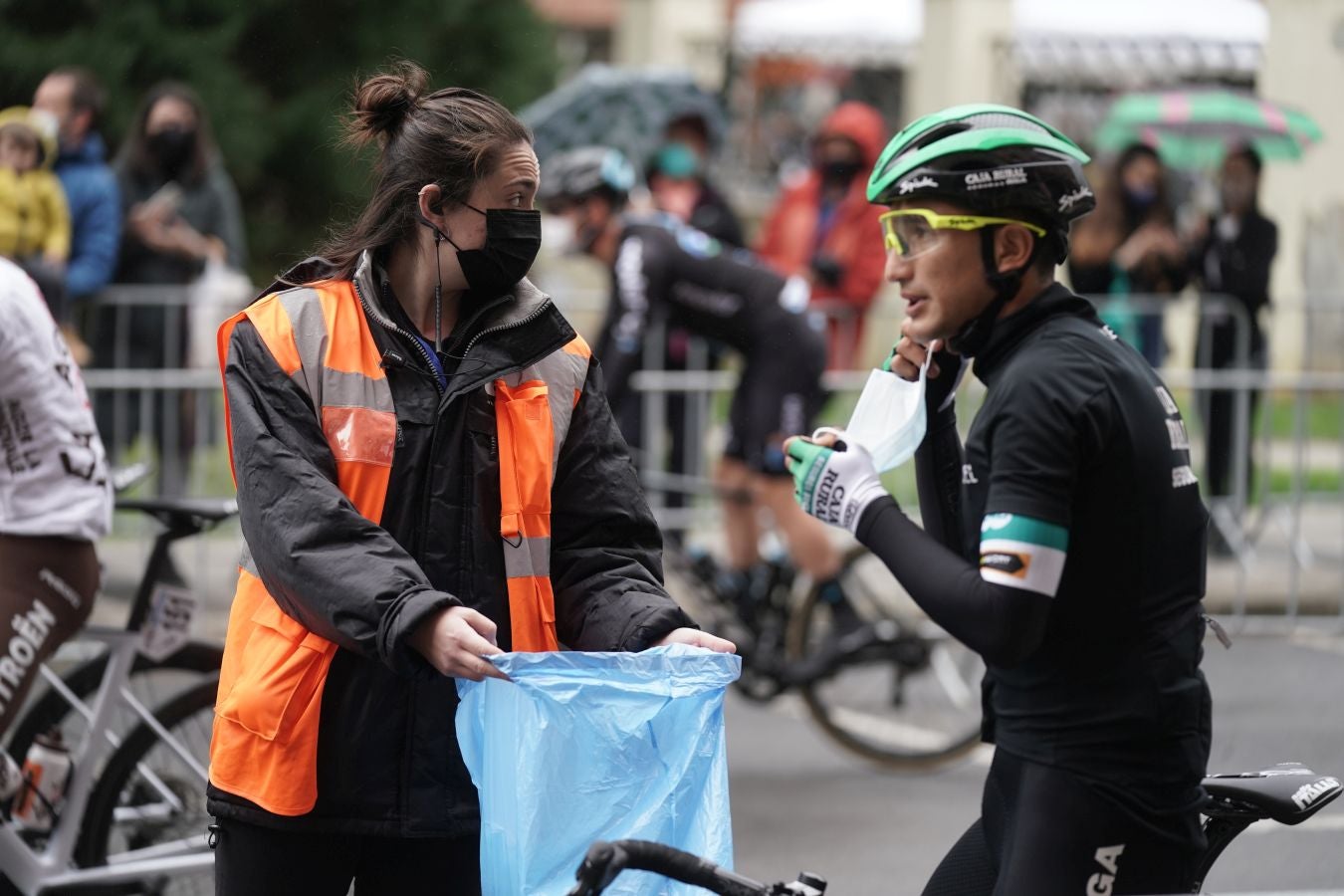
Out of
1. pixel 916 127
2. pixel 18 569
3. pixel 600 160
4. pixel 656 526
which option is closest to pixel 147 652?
pixel 18 569

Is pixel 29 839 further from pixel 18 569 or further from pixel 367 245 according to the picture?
pixel 367 245

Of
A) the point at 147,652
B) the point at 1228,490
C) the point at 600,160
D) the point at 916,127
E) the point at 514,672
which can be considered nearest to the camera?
the point at 514,672

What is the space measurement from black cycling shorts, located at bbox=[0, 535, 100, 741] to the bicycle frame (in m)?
0.21

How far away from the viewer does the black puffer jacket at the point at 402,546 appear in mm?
2910

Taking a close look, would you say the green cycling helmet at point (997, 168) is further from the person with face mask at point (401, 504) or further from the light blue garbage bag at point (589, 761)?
the light blue garbage bag at point (589, 761)

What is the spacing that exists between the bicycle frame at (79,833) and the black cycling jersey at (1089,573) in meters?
2.32

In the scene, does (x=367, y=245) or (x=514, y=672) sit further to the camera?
(x=367, y=245)

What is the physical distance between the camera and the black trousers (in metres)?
3.08

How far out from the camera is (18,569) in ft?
14.5

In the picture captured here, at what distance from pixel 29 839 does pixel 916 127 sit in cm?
280

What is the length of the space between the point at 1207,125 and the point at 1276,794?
34.9 ft

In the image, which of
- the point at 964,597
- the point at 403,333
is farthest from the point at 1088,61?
the point at 964,597

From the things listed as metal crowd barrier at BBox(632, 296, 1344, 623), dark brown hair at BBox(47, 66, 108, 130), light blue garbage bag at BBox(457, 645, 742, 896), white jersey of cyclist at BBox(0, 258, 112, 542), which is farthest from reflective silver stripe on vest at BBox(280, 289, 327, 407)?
dark brown hair at BBox(47, 66, 108, 130)

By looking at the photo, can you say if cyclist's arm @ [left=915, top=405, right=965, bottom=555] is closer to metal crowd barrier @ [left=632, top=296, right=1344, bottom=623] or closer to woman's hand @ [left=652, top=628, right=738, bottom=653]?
woman's hand @ [left=652, top=628, right=738, bottom=653]
